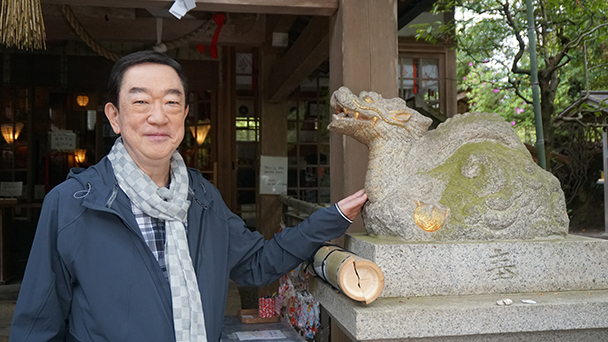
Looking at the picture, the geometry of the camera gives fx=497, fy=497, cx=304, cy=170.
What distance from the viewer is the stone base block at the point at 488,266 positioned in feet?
6.63

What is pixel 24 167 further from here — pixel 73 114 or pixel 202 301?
pixel 202 301

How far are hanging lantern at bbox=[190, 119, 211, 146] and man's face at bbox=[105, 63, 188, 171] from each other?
575 centimetres

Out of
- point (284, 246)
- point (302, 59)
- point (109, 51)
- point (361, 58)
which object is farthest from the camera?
point (109, 51)

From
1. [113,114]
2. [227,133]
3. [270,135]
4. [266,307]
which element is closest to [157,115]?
[113,114]

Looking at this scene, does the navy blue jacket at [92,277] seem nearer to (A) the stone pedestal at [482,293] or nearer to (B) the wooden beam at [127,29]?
(A) the stone pedestal at [482,293]

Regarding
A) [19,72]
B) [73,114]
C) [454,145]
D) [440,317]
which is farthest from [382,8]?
[73,114]

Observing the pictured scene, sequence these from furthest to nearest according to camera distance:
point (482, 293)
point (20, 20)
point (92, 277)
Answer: point (20, 20) < point (482, 293) < point (92, 277)

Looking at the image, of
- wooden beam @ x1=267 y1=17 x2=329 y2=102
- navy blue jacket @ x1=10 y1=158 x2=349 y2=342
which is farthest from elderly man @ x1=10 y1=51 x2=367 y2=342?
wooden beam @ x1=267 y1=17 x2=329 y2=102

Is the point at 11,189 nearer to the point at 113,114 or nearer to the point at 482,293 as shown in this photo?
the point at 113,114

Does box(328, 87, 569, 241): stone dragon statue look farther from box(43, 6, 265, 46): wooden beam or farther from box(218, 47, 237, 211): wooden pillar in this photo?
box(218, 47, 237, 211): wooden pillar

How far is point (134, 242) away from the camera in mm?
1713

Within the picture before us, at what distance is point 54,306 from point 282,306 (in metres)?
1.93

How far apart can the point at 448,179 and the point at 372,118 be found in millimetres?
438

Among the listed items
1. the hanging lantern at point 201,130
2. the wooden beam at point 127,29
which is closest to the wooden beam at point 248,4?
the wooden beam at point 127,29
